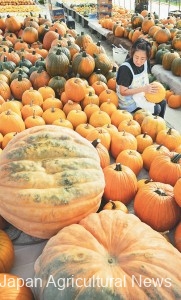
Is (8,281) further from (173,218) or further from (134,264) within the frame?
(173,218)

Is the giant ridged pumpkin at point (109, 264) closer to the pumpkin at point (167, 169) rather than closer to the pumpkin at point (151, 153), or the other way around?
the pumpkin at point (167, 169)

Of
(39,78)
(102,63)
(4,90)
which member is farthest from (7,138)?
(102,63)

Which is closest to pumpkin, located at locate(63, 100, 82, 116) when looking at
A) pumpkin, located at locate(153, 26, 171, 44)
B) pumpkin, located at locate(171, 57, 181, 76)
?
pumpkin, located at locate(171, 57, 181, 76)

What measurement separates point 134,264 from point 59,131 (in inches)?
33.3

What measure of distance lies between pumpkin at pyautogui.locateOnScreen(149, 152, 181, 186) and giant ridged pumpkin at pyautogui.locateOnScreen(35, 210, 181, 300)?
694 mm

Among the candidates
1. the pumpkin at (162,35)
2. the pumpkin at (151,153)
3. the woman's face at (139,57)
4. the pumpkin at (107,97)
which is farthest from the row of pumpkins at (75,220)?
the pumpkin at (162,35)

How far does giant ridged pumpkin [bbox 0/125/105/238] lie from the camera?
1.48m

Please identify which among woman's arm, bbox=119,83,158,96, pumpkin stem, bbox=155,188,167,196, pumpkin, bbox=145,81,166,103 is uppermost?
pumpkin stem, bbox=155,188,167,196

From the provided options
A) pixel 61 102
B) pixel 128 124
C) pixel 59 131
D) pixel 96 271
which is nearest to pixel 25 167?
pixel 59 131

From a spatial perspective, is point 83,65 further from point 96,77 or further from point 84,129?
point 84,129

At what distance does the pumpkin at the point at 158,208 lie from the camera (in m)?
1.75

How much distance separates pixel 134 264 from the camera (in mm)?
1215

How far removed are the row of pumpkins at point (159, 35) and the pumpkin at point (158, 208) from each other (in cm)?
466

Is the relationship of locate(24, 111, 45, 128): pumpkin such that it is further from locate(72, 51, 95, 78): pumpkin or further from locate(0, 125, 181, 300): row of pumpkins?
locate(72, 51, 95, 78): pumpkin
